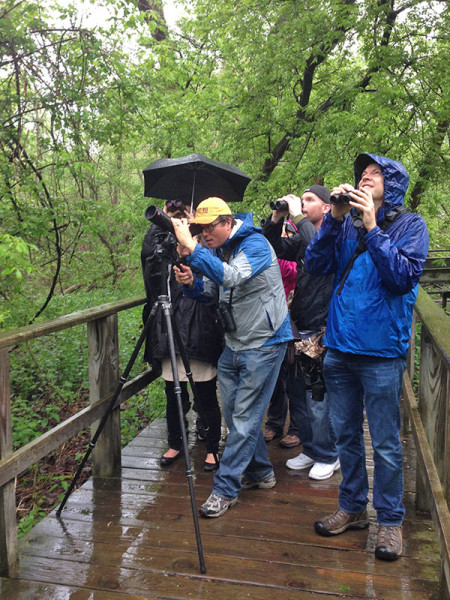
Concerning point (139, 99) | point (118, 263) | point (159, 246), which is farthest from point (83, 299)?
point (159, 246)

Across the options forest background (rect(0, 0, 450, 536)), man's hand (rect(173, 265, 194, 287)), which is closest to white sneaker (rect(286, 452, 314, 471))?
man's hand (rect(173, 265, 194, 287))

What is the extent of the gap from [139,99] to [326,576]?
5.19 meters

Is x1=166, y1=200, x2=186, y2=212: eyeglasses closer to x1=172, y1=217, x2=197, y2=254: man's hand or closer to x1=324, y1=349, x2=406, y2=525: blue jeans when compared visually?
x1=172, y1=217, x2=197, y2=254: man's hand

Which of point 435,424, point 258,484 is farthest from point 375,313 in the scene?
point 258,484

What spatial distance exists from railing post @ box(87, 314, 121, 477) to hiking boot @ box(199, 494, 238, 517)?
831 millimetres

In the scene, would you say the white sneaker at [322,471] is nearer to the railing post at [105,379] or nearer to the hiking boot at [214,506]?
the hiking boot at [214,506]

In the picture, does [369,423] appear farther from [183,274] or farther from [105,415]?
[105,415]

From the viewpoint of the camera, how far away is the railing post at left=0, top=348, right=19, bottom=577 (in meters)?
2.24

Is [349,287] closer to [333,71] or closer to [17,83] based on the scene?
[17,83]

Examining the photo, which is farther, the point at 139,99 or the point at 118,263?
the point at 118,263

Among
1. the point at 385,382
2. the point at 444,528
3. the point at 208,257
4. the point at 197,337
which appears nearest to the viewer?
the point at 444,528

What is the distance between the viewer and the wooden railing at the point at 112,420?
2107 millimetres

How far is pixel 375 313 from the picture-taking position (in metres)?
2.22

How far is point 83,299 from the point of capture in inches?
388
